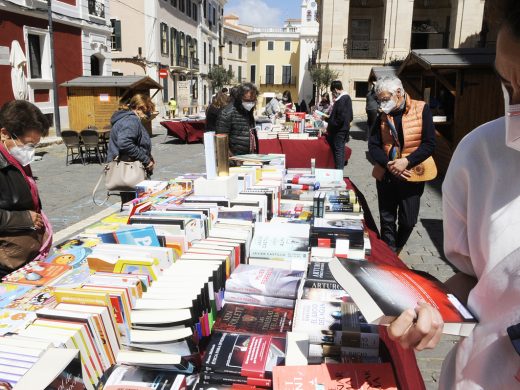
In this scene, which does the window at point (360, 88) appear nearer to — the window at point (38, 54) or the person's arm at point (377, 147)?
the window at point (38, 54)

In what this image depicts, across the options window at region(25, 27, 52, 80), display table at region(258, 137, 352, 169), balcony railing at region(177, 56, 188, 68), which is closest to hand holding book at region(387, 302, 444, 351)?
display table at region(258, 137, 352, 169)

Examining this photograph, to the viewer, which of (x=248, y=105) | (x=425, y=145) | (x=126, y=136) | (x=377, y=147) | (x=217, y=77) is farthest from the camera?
(x=217, y=77)

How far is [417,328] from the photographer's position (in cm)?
95

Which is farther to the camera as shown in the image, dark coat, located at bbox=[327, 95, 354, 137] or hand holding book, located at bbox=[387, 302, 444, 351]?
dark coat, located at bbox=[327, 95, 354, 137]

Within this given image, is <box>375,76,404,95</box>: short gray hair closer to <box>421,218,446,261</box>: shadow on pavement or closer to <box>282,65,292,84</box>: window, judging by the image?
<box>421,218,446,261</box>: shadow on pavement

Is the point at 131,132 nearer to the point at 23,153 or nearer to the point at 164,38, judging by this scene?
the point at 23,153

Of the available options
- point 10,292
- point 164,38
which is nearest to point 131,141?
point 10,292

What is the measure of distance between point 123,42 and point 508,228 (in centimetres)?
2971

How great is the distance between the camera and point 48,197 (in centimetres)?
753

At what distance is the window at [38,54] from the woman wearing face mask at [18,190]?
50.5 ft

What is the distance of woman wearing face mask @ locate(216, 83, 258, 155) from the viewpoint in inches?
215

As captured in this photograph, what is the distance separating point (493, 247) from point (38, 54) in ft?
61.9

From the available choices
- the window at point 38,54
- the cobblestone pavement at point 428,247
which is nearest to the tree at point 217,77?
the window at point 38,54

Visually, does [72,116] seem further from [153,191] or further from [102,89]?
[153,191]
